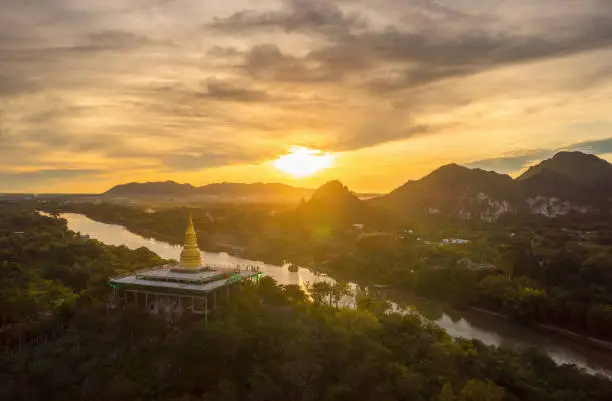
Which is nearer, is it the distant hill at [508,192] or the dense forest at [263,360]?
the dense forest at [263,360]

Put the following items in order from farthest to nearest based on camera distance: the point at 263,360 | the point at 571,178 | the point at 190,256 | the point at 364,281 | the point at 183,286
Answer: the point at 571,178
the point at 364,281
the point at 190,256
the point at 183,286
the point at 263,360

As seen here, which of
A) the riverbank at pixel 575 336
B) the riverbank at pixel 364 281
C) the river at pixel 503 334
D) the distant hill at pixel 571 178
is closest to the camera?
the river at pixel 503 334

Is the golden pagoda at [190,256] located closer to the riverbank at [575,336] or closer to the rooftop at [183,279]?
the rooftop at [183,279]

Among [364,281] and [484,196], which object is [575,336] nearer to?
[364,281]

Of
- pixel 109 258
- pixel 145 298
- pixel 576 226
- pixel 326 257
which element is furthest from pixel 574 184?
pixel 145 298

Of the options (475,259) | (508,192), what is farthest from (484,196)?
(475,259)

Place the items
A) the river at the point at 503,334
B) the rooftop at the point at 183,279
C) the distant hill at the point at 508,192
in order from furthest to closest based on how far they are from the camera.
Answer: the distant hill at the point at 508,192 < the river at the point at 503,334 < the rooftop at the point at 183,279

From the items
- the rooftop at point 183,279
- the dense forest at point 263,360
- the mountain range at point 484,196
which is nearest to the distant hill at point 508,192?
the mountain range at point 484,196

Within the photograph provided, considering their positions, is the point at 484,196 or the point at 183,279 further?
the point at 484,196
